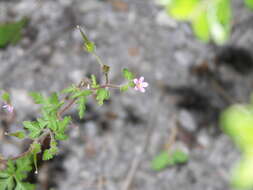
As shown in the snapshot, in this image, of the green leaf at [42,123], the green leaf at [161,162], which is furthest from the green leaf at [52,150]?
the green leaf at [161,162]

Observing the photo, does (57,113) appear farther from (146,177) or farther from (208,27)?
(146,177)

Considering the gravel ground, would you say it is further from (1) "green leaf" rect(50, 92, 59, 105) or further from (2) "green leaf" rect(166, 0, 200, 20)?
(2) "green leaf" rect(166, 0, 200, 20)

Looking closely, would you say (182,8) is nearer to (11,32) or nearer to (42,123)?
(42,123)

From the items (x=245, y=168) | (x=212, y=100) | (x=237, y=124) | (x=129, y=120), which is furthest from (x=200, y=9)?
(x=212, y=100)

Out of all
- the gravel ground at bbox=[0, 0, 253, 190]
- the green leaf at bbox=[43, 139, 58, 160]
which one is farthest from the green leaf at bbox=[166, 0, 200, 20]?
the gravel ground at bbox=[0, 0, 253, 190]

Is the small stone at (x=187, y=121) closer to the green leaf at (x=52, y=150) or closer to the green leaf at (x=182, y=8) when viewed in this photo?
the green leaf at (x=182, y=8)
